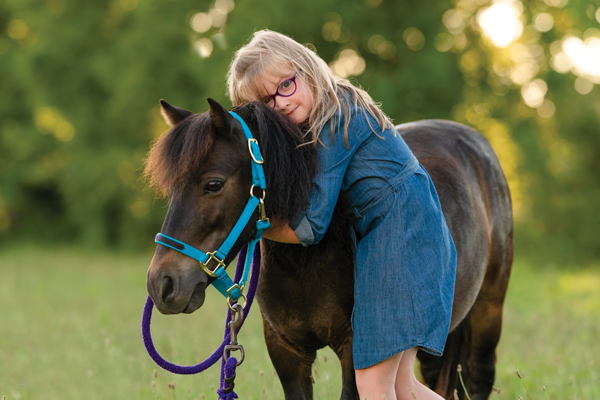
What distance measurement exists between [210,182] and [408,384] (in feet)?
3.78

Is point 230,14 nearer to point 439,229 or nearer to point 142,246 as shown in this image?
point 142,246

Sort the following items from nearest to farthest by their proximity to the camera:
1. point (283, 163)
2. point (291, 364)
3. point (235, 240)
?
point (235, 240) < point (283, 163) < point (291, 364)

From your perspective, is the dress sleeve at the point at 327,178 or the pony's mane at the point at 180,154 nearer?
the pony's mane at the point at 180,154

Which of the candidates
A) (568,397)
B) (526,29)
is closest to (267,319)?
(568,397)

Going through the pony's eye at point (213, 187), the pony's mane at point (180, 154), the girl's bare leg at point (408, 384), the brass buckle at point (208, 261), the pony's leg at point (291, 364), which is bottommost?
the pony's leg at point (291, 364)

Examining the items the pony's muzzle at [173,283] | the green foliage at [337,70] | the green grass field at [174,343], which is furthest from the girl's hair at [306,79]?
the green foliage at [337,70]

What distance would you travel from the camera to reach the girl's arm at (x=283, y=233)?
2.15 meters

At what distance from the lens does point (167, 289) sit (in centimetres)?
194

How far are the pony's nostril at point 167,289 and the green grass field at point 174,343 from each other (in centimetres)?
91

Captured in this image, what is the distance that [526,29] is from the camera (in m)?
12.6

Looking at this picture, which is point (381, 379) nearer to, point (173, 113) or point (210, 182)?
point (210, 182)

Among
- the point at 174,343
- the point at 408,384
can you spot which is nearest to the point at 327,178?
the point at 408,384

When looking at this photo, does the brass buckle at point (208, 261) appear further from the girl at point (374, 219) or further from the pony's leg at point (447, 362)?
the pony's leg at point (447, 362)

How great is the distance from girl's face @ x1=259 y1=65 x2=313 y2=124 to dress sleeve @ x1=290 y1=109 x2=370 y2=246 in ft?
0.49
